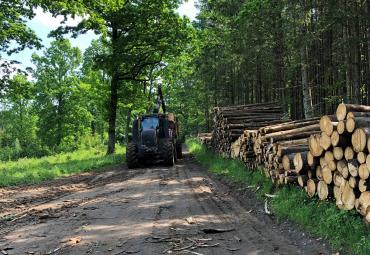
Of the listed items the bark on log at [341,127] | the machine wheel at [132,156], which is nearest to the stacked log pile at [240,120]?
the machine wheel at [132,156]

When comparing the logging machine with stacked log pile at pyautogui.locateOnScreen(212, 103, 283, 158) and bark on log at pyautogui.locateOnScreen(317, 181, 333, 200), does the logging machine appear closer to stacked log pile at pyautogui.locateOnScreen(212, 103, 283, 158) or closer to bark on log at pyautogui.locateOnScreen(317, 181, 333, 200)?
stacked log pile at pyautogui.locateOnScreen(212, 103, 283, 158)

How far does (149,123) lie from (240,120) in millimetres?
4578

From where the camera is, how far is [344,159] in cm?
705

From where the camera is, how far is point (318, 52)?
2703cm

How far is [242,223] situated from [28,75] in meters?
18.1

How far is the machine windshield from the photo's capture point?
20.0 m

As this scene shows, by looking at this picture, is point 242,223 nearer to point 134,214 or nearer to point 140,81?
point 134,214

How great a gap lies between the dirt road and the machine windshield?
7.16 metres

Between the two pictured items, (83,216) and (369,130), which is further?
(83,216)

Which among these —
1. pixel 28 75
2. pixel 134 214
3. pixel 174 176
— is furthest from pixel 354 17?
pixel 28 75

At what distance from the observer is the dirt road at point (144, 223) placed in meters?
6.46

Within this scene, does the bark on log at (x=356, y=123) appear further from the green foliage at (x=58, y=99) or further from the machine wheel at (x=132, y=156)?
the green foliage at (x=58, y=99)

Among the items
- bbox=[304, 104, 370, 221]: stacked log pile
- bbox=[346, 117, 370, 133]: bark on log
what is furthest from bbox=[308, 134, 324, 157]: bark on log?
bbox=[346, 117, 370, 133]: bark on log

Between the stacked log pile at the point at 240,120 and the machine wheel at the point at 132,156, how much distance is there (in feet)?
13.0
